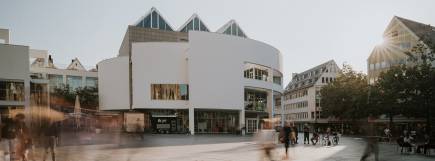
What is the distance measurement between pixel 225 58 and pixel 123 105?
16.1 metres

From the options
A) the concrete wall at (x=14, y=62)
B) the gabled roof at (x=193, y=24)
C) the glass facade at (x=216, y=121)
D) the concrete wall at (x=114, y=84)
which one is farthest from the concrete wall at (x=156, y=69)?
the gabled roof at (x=193, y=24)

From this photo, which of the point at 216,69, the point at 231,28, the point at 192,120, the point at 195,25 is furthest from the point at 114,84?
the point at 231,28

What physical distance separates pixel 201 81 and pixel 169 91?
168 inches

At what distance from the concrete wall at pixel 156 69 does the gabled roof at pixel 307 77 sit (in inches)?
1729

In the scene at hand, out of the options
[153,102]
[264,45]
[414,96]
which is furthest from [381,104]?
[153,102]

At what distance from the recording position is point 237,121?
179 feet

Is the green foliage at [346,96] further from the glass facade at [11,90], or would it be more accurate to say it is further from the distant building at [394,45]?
the glass facade at [11,90]

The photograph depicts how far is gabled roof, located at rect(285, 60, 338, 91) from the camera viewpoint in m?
88.6

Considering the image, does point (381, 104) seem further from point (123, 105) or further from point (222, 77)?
point (123, 105)

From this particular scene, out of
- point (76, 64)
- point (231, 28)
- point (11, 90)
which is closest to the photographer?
point (11, 90)

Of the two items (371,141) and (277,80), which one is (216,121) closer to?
(277,80)

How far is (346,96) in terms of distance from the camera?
209 ft

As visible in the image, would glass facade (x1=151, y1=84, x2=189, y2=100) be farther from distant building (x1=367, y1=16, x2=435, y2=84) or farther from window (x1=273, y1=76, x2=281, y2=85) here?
distant building (x1=367, y1=16, x2=435, y2=84)

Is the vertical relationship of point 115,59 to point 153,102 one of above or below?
above
